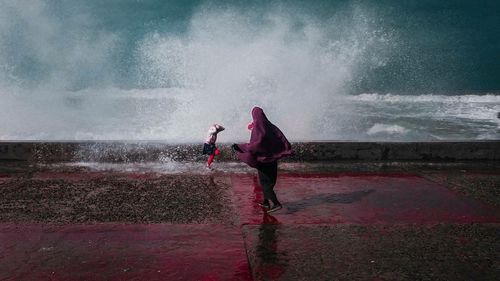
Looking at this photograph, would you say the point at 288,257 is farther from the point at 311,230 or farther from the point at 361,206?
the point at 361,206

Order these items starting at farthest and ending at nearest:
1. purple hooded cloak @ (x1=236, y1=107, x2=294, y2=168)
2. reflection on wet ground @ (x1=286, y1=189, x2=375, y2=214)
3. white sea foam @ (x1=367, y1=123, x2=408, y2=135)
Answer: white sea foam @ (x1=367, y1=123, x2=408, y2=135), reflection on wet ground @ (x1=286, y1=189, x2=375, y2=214), purple hooded cloak @ (x1=236, y1=107, x2=294, y2=168)

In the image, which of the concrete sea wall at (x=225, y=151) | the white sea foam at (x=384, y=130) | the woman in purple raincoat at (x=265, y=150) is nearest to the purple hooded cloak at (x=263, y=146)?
the woman in purple raincoat at (x=265, y=150)

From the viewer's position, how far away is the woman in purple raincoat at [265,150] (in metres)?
4.72

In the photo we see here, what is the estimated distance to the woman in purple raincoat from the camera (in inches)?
186

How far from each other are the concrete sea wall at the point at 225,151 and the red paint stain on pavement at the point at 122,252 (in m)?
3.10

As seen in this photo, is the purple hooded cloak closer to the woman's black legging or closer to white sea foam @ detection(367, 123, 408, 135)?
the woman's black legging

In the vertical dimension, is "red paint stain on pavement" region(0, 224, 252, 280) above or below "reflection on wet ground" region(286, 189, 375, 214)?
below

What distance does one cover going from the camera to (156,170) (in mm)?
6641

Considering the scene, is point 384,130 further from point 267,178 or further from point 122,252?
point 122,252

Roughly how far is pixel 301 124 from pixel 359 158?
14.0 feet

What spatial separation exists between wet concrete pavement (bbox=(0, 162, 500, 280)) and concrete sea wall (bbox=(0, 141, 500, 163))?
443mm

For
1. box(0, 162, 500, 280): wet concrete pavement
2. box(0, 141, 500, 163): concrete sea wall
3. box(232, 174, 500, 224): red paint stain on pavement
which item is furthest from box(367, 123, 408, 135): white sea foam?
box(232, 174, 500, 224): red paint stain on pavement

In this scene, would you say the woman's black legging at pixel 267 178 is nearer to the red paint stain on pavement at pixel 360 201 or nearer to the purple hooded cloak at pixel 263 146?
the purple hooded cloak at pixel 263 146

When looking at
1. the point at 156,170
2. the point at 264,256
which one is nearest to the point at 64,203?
the point at 156,170
